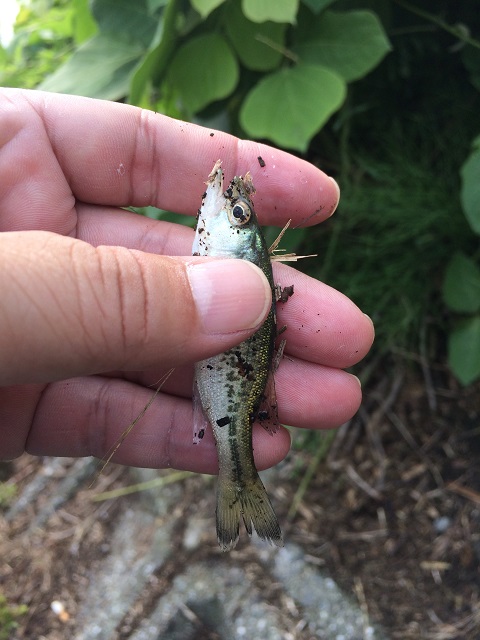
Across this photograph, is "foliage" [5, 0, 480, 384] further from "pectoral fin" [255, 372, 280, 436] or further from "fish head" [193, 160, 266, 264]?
"pectoral fin" [255, 372, 280, 436]

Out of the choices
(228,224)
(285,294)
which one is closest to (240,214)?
(228,224)

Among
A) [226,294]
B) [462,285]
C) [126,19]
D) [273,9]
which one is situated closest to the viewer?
[226,294]

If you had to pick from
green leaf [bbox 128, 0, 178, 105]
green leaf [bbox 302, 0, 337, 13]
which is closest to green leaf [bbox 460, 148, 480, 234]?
green leaf [bbox 302, 0, 337, 13]

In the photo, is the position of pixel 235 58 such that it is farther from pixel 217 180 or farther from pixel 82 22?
pixel 82 22

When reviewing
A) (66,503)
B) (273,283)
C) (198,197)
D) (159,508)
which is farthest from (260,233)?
(66,503)

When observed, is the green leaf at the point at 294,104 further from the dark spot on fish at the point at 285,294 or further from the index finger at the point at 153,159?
the dark spot on fish at the point at 285,294

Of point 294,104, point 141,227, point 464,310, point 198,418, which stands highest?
point 294,104

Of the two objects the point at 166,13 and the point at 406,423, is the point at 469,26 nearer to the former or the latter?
the point at 166,13
